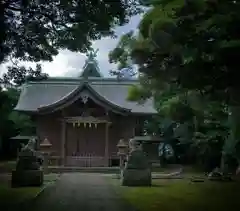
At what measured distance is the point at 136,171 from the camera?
1841 centimetres

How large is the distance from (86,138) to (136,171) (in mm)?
14094

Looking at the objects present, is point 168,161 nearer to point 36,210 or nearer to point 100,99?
point 100,99

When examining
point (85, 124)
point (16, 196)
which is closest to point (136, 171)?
point (16, 196)

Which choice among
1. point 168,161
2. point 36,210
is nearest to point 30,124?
point 168,161

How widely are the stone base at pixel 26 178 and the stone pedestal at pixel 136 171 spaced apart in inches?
131

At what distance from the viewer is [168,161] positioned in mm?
32688

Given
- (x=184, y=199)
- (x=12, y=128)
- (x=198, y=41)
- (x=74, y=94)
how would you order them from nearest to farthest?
(x=198, y=41) → (x=184, y=199) → (x=74, y=94) → (x=12, y=128)

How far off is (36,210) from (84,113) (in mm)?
21177

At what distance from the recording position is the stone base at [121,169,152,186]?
59.9ft

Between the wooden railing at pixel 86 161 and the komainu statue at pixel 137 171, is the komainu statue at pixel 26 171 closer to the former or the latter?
the komainu statue at pixel 137 171

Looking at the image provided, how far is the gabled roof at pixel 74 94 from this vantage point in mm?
31266

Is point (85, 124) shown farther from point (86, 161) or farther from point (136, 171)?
point (136, 171)

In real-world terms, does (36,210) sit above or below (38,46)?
below

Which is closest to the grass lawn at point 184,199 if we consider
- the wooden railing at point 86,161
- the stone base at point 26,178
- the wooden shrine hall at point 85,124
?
the stone base at point 26,178
